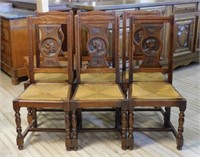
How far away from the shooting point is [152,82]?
8.63 feet

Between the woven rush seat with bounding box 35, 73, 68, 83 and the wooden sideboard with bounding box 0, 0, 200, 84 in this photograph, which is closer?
the woven rush seat with bounding box 35, 73, 68, 83

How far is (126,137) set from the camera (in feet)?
7.91

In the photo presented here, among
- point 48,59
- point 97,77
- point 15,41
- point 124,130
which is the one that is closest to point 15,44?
point 15,41

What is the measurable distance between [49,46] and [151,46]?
86 centimetres

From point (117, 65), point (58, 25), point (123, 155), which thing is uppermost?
point (58, 25)

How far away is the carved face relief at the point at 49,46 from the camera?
254cm

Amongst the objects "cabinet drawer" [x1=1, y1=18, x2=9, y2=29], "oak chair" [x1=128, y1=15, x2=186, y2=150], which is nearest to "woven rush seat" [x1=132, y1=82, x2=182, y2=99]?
"oak chair" [x1=128, y1=15, x2=186, y2=150]

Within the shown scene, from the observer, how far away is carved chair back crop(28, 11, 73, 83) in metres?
2.49

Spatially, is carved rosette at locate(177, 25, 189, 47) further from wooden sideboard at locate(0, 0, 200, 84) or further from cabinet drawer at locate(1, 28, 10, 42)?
cabinet drawer at locate(1, 28, 10, 42)

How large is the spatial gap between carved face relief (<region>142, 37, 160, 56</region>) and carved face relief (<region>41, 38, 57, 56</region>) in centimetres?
75

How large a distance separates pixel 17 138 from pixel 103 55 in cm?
97

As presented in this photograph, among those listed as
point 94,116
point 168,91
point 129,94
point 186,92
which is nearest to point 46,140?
point 94,116

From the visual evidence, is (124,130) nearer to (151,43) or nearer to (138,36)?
(151,43)

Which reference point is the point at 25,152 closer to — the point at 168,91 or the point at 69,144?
the point at 69,144
